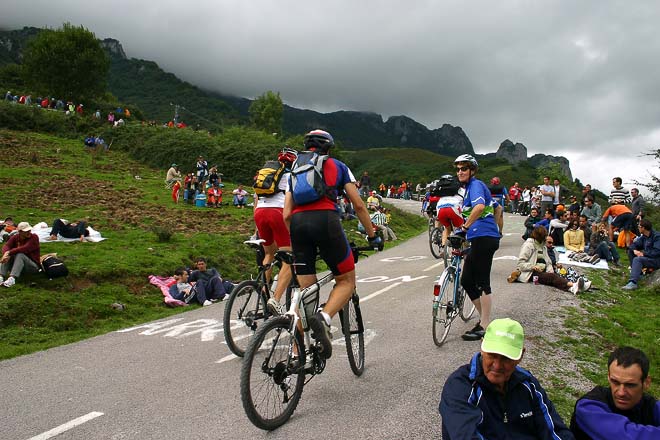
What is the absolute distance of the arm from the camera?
305 centimetres

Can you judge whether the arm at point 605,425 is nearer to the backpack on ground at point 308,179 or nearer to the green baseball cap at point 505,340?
the green baseball cap at point 505,340

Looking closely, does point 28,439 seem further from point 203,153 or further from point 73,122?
→ point 73,122

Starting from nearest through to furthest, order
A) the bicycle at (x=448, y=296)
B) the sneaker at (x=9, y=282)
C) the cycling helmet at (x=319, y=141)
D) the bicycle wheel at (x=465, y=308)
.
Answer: the cycling helmet at (x=319, y=141) < the bicycle at (x=448, y=296) < the bicycle wheel at (x=465, y=308) < the sneaker at (x=9, y=282)

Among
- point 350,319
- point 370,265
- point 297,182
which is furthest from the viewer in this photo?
point 370,265

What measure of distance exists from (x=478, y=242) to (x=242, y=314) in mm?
3192

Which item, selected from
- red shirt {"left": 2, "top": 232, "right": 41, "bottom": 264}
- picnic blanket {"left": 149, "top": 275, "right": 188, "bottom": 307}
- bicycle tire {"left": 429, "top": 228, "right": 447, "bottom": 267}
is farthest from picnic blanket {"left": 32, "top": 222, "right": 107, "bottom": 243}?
bicycle tire {"left": 429, "top": 228, "right": 447, "bottom": 267}

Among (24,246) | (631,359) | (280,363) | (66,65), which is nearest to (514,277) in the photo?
(280,363)

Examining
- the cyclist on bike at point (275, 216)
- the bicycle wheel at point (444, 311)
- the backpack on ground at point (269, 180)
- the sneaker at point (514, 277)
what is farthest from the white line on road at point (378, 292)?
the backpack on ground at point (269, 180)

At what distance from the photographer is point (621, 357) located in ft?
10.6

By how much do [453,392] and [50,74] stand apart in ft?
241

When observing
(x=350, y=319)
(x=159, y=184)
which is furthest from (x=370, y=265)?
(x=159, y=184)

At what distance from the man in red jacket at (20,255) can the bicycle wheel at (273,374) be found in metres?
8.09

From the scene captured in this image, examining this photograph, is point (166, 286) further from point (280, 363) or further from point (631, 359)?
point (631, 359)

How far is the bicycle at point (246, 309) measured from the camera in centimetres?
591
